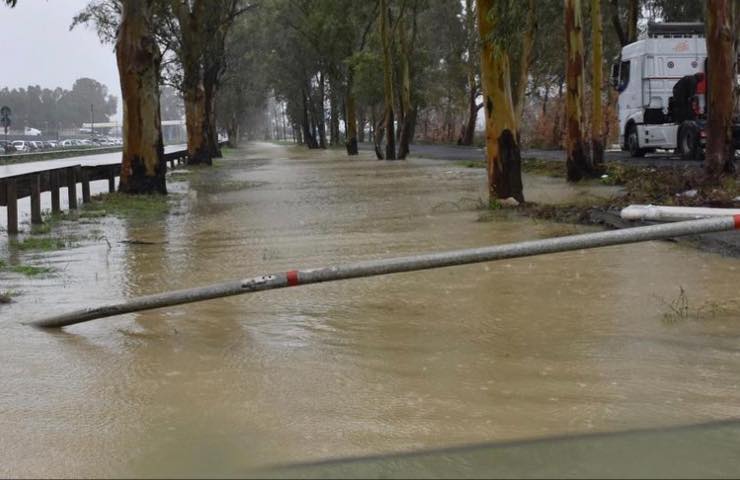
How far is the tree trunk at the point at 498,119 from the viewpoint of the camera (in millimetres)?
13961

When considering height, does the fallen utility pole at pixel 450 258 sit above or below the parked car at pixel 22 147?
below

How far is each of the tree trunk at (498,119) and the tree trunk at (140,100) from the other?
26.8 feet

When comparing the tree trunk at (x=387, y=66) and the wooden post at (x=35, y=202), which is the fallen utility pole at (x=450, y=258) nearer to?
the wooden post at (x=35, y=202)

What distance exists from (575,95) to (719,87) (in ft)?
19.8

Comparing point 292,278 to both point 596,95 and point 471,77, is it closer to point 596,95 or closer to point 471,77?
point 596,95

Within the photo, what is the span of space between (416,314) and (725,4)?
9.14m

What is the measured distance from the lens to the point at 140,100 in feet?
63.0

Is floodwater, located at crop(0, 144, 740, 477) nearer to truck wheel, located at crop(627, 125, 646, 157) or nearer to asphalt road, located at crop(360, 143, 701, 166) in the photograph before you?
asphalt road, located at crop(360, 143, 701, 166)

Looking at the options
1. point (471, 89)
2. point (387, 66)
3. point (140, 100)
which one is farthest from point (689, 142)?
point (471, 89)

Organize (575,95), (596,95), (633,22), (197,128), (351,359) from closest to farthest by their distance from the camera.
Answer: (351,359) < (575,95) < (596,95) < (633,22) < (197,128)

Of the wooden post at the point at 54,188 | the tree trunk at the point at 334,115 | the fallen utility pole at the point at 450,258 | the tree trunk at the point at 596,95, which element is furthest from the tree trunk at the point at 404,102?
the fallen utility pole at the point at 450,258

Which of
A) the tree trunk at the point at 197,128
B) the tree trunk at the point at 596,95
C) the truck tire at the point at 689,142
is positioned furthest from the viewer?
the tree trunk at the point at 197,128

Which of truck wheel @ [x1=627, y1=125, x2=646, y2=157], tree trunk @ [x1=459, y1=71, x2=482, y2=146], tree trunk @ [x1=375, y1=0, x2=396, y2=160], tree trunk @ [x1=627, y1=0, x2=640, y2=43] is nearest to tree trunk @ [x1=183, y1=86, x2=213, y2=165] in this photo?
tree trunk @ [x1=375, y1=0, x2=396, y2=160]

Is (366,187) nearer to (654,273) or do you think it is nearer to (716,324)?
(654,273)
